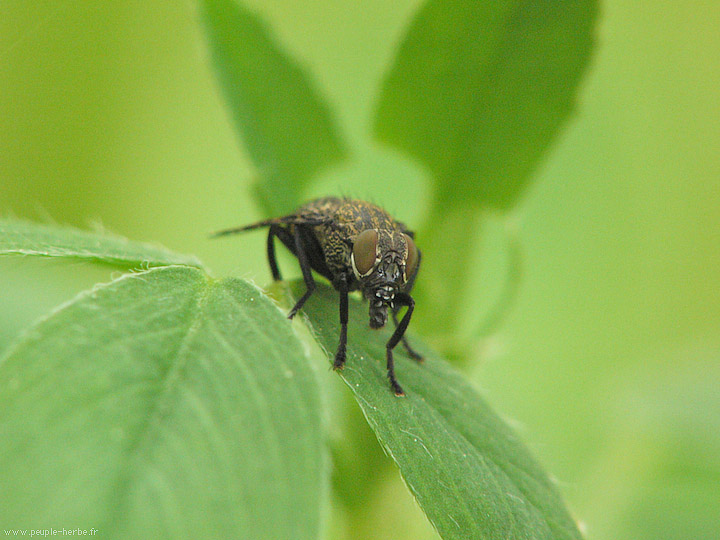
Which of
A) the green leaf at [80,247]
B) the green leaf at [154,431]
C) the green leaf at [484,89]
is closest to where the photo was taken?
the green leaf at [154,431]

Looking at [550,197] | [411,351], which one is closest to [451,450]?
[411,351]

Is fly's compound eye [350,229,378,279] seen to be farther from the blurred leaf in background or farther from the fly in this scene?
the blurred leaf in background

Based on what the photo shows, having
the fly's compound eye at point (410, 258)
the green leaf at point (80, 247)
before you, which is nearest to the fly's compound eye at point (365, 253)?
the fly's compound eye at point (410, 258)

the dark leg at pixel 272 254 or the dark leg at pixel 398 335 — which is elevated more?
the dark leg at pixel 398 335

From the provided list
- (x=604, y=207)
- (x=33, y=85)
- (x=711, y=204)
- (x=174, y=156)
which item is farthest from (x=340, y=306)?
(x=711, y=204)

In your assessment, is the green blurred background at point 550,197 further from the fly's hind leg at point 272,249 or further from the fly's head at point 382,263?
the fly's head at point 382,263
